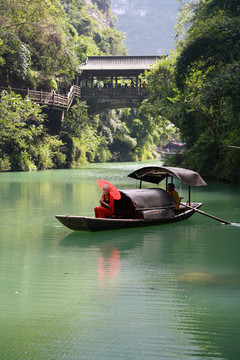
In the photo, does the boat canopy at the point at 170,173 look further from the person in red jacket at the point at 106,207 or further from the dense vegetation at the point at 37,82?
the dense vegetation at the point at 37,82

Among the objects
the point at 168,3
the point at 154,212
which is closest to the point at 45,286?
the point at 154,212

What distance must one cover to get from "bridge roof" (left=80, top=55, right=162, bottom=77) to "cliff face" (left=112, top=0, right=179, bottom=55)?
119 metres

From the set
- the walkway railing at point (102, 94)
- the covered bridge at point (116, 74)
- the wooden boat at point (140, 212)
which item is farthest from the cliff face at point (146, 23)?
the wooden boat at point (140, 212)

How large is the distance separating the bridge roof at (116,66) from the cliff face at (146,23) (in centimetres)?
11926

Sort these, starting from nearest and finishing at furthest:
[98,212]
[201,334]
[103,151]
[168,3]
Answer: [201,334] < [98,212] < [103,151] < [168,3]

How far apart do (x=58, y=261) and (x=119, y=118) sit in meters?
54.5

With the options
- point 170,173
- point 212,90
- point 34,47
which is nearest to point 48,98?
point 34,47

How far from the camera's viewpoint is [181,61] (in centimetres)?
2422

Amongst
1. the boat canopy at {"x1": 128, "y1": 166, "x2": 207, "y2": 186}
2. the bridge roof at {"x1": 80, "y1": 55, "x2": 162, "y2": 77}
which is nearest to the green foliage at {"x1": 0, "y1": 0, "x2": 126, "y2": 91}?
the bridge roof at {"x1": 80, "y1": 55, "x2": 162, "y2": 77}

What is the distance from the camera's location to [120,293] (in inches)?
285

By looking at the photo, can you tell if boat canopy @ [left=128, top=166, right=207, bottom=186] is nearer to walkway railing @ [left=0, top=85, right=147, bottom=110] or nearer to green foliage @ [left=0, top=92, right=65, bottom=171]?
green foliage @ [left=0, top=92, right=65, bottom=171]

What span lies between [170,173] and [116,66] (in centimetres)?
3472

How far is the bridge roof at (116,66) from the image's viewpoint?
154 feet

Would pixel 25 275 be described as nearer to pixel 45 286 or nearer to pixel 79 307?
pixel 45 286
